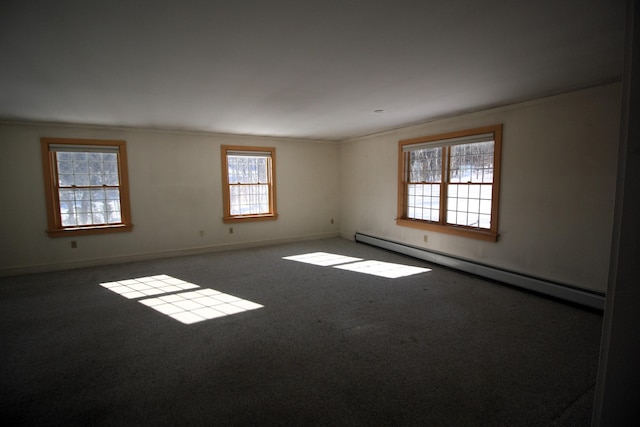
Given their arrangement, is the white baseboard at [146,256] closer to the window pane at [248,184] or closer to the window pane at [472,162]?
the window pane at [248,184]

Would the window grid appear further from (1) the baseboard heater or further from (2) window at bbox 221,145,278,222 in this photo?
(1) the baseboard heater

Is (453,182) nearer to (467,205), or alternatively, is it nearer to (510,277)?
(467,205)

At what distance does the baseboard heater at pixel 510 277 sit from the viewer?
330 centimetres

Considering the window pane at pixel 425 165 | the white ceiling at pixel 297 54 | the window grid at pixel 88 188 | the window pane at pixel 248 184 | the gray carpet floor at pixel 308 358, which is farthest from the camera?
the window pane at pixel 248 184

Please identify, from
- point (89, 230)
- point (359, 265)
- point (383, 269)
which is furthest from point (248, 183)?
point (383, 269)

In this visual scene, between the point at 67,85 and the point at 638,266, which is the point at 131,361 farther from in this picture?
the point at 638,266

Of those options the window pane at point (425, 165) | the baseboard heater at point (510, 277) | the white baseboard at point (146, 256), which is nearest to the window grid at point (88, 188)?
the white baseboard at point (146, 256)

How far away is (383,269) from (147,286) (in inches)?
133

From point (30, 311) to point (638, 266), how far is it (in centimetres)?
492

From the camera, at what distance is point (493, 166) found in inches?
166

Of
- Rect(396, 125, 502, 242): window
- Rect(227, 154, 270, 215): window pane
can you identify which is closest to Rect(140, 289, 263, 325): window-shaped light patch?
Rect(227, 154, 270, 215): window pane

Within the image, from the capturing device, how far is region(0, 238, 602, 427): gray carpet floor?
190 cm

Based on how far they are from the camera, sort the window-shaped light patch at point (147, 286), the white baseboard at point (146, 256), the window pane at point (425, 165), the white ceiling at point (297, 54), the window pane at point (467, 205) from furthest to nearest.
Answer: the window pane at point (425, 165), the white baseboard at point (146, 256), the window pane at point (467, 205), the window-shaped light patch at point (147, 286), the white ceiling at point (297, 54)

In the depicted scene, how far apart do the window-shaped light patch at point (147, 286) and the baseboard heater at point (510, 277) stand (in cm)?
351
